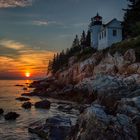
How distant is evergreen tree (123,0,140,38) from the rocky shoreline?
9.55 meters

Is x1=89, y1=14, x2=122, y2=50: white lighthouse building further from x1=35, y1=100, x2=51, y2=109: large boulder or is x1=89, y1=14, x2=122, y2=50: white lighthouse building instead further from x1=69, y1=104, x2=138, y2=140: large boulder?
x1=69, y1=104, x2=138, y2=140: large boulder

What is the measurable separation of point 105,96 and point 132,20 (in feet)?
118

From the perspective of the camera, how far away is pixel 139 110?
17438mm

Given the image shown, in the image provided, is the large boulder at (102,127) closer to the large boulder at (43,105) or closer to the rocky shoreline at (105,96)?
the rocky shoreline at (105,96)

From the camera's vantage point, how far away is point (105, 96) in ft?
116

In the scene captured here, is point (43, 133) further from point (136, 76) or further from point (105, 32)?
point (105, 32)

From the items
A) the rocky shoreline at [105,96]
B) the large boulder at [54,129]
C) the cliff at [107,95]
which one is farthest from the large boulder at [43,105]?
the large boulder at [54,129]

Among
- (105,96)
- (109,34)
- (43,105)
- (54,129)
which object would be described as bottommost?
(54,129)

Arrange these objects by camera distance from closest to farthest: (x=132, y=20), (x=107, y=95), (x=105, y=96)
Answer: (x=105, y=96) → (x=107, y=95) → (x=132, y=20)

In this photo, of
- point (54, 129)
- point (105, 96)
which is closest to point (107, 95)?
point (105, 96)

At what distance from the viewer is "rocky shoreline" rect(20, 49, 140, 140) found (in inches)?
541

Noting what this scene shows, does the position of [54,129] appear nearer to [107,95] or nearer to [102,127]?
[102,127]

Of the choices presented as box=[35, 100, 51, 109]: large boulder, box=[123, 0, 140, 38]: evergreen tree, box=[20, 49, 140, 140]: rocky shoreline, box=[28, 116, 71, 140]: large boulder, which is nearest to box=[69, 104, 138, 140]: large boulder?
box=[20, 49, 140, 140]: rocky shoreline

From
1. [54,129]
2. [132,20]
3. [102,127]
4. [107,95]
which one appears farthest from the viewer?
[132,20]
